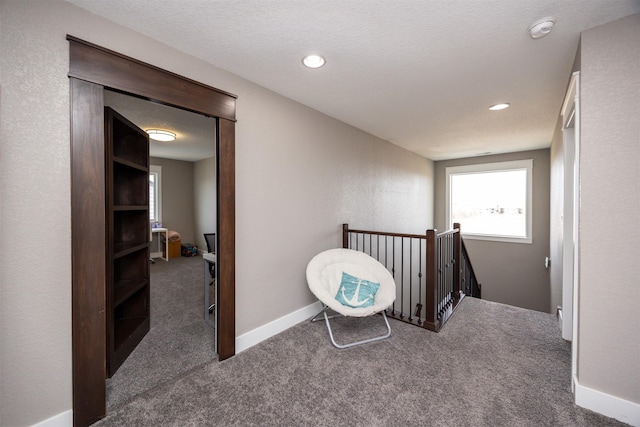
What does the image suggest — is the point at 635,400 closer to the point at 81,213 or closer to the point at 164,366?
the point at 164,366

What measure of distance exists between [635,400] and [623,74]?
180 centimetres

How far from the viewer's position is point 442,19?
1.45 metres

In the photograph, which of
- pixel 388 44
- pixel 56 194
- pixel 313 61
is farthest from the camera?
pixel 313 61

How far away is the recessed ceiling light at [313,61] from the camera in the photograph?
1.84 metres

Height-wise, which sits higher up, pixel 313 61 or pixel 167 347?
pixel 313 61

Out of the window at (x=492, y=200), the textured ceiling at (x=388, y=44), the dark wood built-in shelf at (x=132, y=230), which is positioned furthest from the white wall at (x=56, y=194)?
the window at (x=492, y=200)

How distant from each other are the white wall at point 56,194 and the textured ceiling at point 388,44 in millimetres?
154

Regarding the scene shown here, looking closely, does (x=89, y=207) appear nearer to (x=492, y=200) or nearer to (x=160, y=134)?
(x=160, y=134)

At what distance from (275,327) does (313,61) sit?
2.31 metres

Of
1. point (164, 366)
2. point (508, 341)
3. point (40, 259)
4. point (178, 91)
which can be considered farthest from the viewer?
point (508, 341)

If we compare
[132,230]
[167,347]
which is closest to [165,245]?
[132,230]

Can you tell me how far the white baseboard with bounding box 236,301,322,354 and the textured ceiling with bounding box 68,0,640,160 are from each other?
2183 mm

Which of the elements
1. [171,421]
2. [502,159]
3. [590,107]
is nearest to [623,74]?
[590,107]

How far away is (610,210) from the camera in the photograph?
1.45 m
